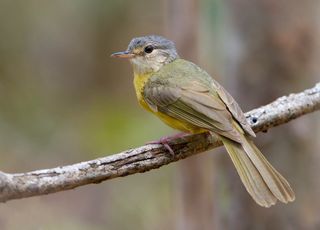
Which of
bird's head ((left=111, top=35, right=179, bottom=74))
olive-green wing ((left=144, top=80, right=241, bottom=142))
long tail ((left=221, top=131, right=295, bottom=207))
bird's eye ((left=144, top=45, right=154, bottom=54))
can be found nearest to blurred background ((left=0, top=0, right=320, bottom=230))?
bird's head ((left=111, top=35, right=179, bottom=74))

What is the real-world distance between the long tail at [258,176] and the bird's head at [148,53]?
3.46ft

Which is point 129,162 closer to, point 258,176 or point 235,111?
point 258,176

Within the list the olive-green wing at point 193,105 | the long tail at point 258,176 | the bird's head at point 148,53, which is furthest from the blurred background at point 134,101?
the long tail at point 258,176

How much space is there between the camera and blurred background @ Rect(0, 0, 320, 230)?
6152mm

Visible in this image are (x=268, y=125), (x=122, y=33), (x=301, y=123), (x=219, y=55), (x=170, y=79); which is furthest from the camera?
(x=122, y=33)

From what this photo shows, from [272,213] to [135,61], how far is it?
1986mm

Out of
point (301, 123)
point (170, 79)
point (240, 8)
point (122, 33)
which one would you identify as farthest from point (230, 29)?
point (122, 33)

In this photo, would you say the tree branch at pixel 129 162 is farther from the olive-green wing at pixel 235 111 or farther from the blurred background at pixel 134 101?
the blurred background at pixel 134 101

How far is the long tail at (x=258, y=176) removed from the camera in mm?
4125

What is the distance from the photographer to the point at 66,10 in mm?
10844

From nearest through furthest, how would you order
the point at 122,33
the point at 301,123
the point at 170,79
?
the point at 170,79
the point at 301,123
the point at 122,33

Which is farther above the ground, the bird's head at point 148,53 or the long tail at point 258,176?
the bird's head at point 148,53

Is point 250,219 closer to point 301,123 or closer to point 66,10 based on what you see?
point 301,123

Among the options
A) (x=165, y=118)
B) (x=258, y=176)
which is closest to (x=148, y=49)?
(x=165, y=118)
